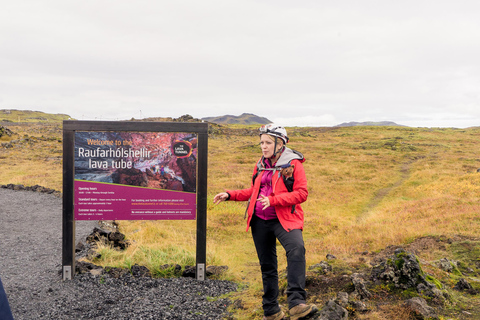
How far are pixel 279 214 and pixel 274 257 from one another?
693 mm

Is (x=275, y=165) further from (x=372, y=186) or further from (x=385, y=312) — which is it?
(x=372, y=186)

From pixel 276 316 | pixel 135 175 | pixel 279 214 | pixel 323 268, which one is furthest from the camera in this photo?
pixel 135 175

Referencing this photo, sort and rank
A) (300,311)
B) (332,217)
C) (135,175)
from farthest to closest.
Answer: (332,217) → (135,175) → (300,311)

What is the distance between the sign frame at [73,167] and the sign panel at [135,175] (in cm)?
9

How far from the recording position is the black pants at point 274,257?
13.0 ft

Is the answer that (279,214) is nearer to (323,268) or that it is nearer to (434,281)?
(323,268)

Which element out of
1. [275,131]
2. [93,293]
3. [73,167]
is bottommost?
[93,293]

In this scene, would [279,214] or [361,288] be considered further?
[361,288]

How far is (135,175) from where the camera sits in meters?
6.50

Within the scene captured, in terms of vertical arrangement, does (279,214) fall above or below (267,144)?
below

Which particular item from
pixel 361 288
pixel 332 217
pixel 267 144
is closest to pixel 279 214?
pixel 267 144

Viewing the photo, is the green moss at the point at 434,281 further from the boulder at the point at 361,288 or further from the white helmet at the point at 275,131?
the white helmet at the point at 275,131

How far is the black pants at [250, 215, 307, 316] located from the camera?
13.0 feet

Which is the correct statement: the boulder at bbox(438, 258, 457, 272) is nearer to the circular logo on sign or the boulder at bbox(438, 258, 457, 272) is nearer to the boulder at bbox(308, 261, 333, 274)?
the boulder at bbox(308, 261, 333, 274)
